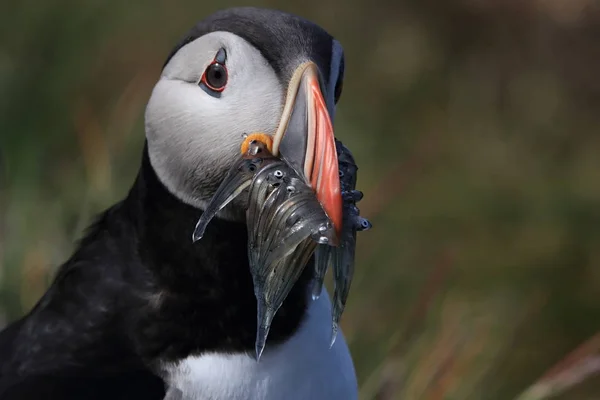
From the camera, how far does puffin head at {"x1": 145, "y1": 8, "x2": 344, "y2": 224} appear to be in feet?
6.83

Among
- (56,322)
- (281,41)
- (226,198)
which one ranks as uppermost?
(281,41)

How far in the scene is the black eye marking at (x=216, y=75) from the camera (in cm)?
220

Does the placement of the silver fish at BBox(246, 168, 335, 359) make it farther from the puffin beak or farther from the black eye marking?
the black eye marking

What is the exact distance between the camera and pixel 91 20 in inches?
229

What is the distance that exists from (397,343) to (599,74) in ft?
14.8

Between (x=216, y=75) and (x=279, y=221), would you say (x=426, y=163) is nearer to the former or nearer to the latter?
(x=216, y=75)

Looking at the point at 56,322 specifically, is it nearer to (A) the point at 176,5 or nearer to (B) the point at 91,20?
(B) the point at 91,20

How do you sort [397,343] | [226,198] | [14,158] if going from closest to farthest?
[226,198], [397,343], [14,158]

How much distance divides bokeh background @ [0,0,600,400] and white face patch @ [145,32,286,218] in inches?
47.1

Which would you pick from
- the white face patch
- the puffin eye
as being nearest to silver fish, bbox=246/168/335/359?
the white face patch

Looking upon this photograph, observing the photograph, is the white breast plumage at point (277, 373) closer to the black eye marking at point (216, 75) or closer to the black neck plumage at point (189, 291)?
the black neck plumage at point (189, 291)

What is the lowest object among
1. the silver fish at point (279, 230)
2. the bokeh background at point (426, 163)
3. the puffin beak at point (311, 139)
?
the bokeh background at point (426, 163)

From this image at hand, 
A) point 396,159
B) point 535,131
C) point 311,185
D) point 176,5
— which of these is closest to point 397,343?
point 311,185

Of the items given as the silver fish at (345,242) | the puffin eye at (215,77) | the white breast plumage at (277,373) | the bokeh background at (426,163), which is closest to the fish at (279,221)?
the silver fish at (345,242)
